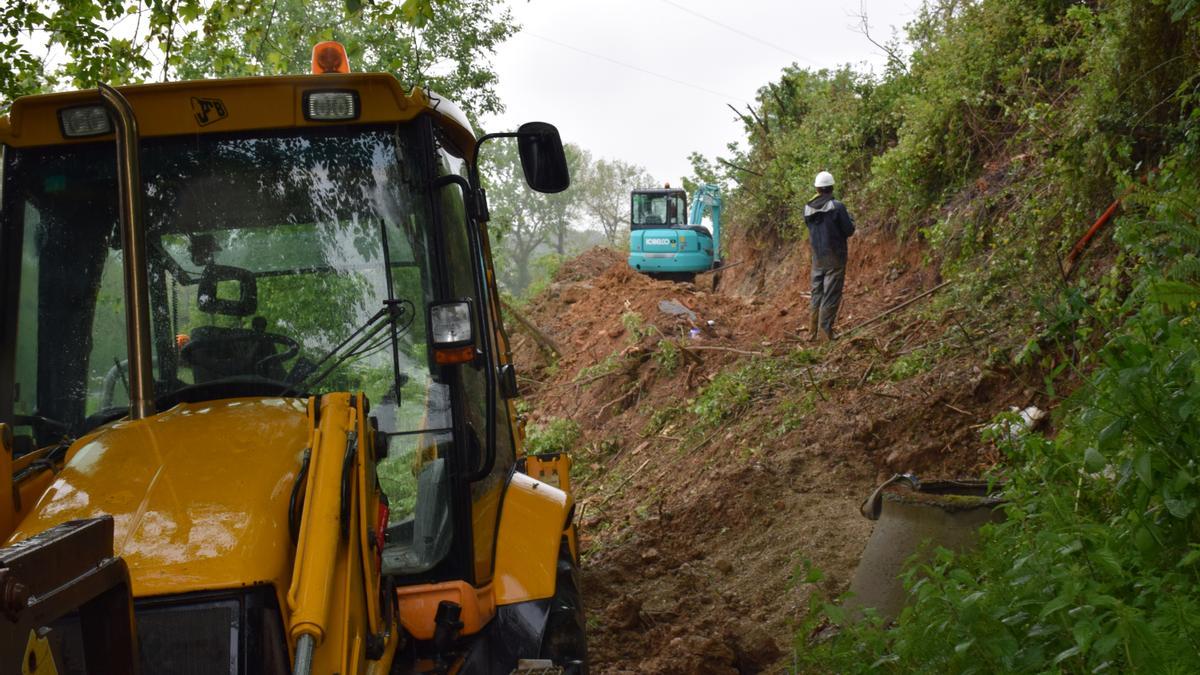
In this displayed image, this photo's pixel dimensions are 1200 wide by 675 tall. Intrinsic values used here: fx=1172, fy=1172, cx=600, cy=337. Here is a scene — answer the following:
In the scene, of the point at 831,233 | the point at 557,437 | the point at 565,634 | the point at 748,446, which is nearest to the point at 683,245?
the point at 557,437

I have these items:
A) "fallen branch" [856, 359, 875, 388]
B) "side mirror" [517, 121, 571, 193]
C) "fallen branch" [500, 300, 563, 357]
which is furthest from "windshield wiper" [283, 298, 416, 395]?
"fallen branch" [500, 300, 563, 357]

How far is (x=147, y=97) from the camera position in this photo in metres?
3.95

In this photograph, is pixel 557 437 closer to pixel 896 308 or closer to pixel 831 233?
pixel 831 233

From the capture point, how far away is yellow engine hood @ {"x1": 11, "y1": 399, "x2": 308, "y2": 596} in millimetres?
2848

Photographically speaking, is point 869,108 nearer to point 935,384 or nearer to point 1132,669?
point 935,384

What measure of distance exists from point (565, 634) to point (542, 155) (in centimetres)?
178

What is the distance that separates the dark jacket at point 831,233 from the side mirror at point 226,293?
33.0ft

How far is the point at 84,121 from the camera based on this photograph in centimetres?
390

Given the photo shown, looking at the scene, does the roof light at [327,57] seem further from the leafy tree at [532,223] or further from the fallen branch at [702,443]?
the leafy tree at [532,223]

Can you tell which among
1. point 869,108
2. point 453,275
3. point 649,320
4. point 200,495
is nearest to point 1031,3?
point 869,108

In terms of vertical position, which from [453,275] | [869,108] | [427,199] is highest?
[869,108]

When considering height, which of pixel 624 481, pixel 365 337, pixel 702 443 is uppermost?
pixel 365 337

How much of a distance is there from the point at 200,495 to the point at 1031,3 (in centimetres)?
1225

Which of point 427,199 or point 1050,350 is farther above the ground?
point 427,199
